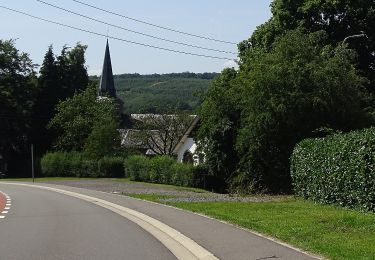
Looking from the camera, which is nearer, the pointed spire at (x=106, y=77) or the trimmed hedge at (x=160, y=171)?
the trimmed hedge at (x=160, y=171)

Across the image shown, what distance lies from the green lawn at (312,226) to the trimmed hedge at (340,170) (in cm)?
84

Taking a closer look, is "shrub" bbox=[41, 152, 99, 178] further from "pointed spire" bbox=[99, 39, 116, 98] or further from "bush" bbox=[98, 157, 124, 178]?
"pointed spire" bbox=[99, 39, 116, 98]

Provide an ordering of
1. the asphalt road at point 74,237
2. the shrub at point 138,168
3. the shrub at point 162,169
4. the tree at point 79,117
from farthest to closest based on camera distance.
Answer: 1. the tree at point 79,117
2. the shrub at point 138,168
3. the shrub at point 162,169
4. the asphalt road at point 74,237

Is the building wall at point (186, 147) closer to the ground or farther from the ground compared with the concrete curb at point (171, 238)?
farther from the ground

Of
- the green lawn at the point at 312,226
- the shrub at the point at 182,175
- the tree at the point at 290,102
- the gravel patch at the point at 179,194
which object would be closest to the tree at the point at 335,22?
the tree at the point at 290,102

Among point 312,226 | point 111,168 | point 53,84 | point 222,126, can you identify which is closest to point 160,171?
point 222,126

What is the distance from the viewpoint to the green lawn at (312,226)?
10.5 m

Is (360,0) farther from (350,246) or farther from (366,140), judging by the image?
(350,246)

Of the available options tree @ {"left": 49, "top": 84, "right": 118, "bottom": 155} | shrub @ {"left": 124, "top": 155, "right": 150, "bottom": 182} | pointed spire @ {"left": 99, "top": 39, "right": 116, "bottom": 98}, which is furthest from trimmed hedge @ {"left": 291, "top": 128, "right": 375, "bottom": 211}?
pointed spire @ {"left": 99, "top": 39, "right": 116, "bottom": 98}

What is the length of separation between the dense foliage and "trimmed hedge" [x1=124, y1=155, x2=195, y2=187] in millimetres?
6949

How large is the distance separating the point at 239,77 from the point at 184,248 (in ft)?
81.8

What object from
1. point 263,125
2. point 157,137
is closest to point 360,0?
point 263,125

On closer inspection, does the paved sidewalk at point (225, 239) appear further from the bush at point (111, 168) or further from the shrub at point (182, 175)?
the bush at point (111, 168)

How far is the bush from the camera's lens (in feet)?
196
